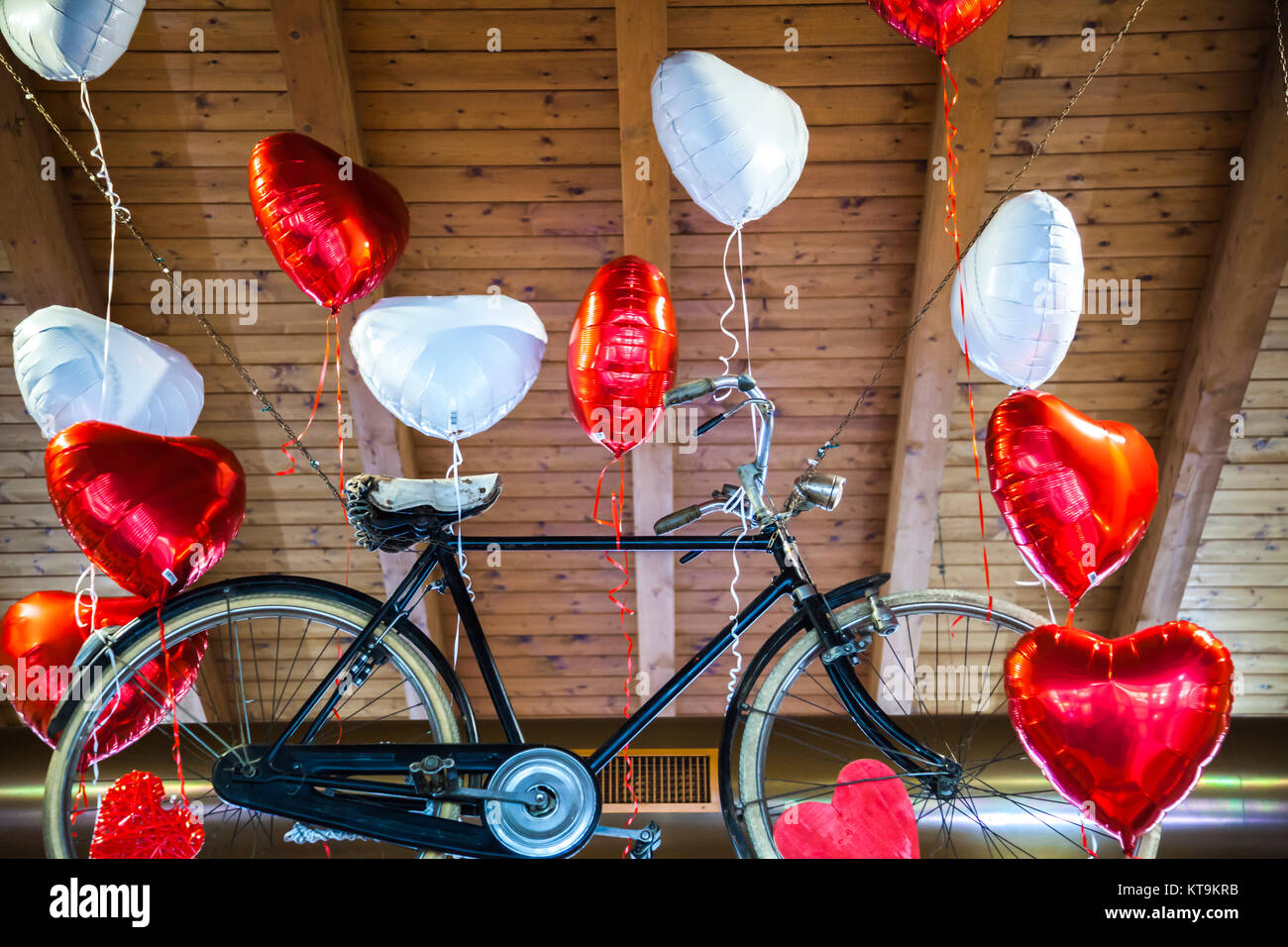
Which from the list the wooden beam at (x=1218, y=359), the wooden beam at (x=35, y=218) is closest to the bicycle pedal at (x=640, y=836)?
the wooden beam at (x=1218, y=359)

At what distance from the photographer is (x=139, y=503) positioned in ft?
5.53

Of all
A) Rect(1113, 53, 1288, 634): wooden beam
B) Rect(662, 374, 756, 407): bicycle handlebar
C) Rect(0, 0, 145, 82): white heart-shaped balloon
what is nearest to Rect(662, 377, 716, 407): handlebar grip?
Rect(662, 374, 756, 407): bicycle handlebar

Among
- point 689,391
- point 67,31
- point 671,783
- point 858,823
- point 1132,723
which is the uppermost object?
point 67,31

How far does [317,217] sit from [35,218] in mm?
1091

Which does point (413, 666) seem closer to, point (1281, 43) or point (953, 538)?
point (953, 538)

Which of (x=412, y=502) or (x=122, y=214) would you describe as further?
(x=122, y=214)

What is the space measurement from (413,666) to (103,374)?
0.88 metres

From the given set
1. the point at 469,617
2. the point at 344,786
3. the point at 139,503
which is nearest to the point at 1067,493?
the point at 469,617

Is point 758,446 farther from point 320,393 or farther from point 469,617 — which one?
point 320,393

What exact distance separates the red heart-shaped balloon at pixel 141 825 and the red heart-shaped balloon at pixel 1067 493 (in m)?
1.55

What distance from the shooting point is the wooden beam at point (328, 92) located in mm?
2295

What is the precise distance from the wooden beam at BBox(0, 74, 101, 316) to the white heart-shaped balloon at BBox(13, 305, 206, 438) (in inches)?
25.3
